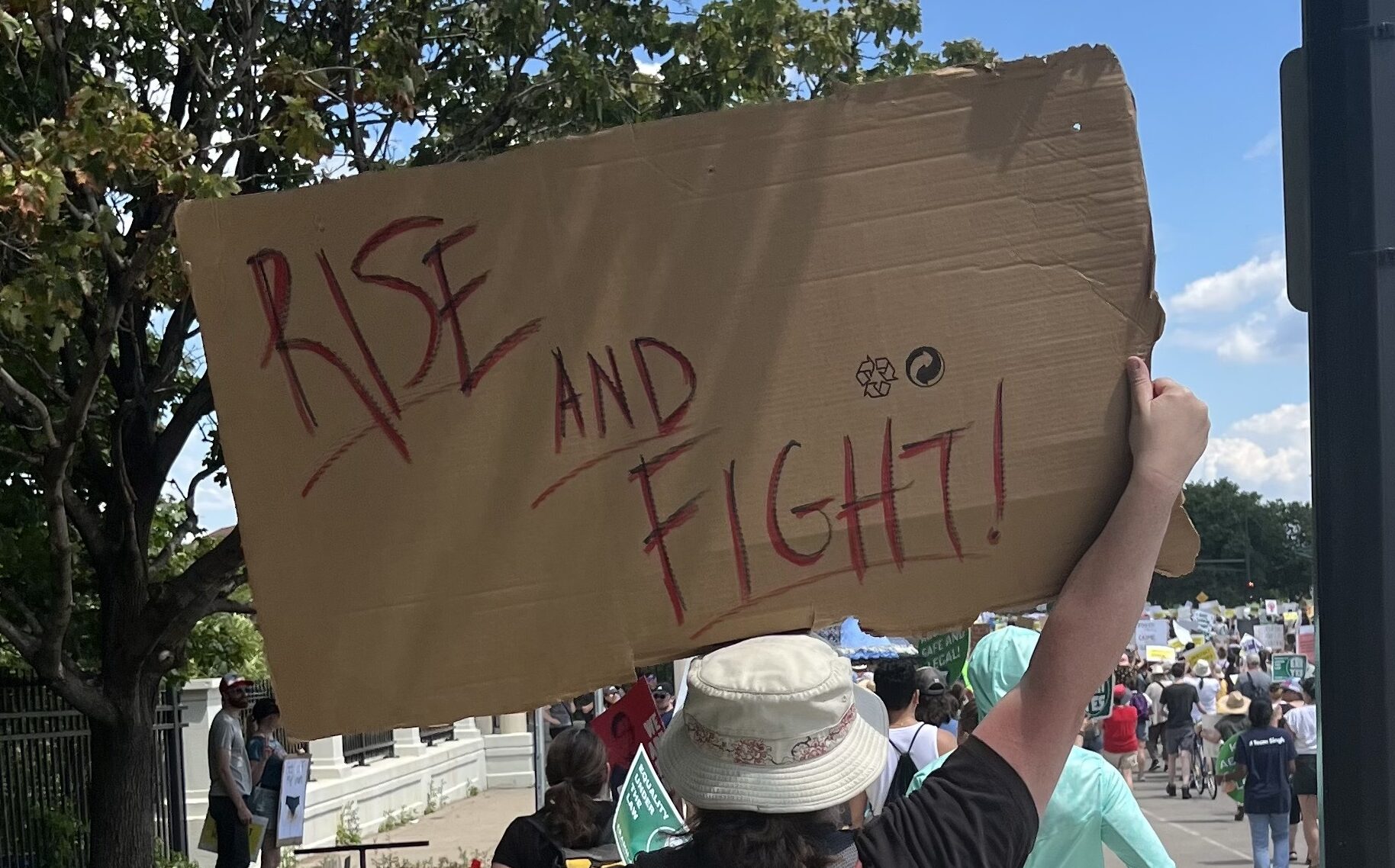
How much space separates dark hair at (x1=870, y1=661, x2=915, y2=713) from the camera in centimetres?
650

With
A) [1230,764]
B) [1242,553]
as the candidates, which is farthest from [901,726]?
[1242,553]

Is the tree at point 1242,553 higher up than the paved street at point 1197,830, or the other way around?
the paved street at point 1197,830

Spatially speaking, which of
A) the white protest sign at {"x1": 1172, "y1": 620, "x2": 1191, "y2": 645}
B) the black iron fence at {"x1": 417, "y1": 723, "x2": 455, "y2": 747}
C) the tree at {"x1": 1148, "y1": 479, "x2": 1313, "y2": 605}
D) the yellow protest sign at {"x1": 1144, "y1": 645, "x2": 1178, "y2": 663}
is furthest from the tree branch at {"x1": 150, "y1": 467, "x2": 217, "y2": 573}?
the tree at {"x1": 1148, "y1": 479, "x2": 1313, "y2": 605}

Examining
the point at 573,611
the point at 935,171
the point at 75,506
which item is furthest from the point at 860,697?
the point at 75,506

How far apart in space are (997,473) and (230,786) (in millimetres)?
10136

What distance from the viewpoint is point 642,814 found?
202 inches

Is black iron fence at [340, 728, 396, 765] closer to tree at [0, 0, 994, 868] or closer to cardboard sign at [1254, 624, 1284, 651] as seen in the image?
tree at [0, 0, 994, 868]

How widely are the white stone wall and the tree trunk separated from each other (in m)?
1.58

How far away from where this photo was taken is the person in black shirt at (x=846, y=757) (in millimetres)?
1831

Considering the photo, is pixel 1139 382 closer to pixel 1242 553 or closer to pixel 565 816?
pixel 565 816

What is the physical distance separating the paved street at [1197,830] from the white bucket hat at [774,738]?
11468mm

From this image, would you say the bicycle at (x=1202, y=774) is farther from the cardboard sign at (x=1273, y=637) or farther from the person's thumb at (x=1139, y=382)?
the person's thumb at (x=1139, y=382)

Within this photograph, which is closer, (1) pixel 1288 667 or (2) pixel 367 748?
(2) pixel 367 748

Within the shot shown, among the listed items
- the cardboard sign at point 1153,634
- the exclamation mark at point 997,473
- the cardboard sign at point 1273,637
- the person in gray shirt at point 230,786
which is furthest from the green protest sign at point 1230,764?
the cardboard sign at point 1273,637
